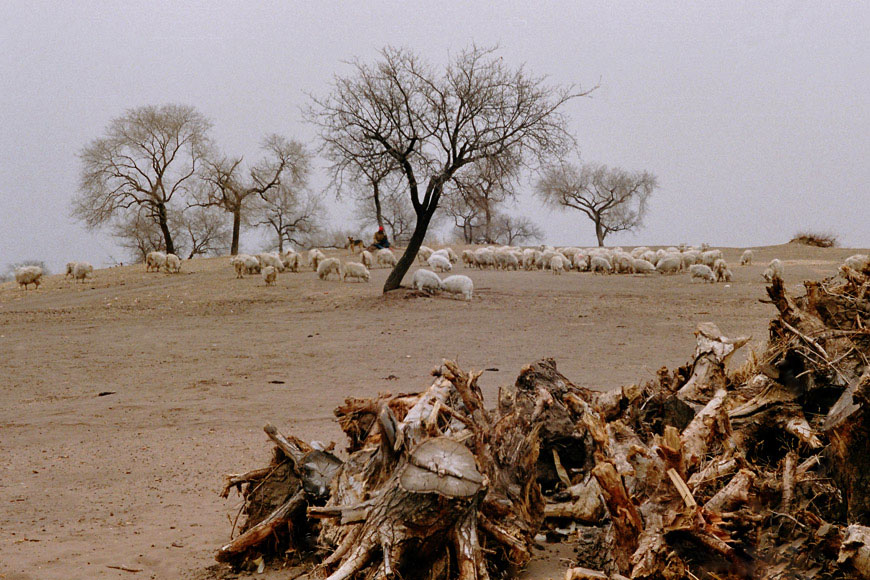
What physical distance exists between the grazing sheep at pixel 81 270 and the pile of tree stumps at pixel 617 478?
97.3 ft

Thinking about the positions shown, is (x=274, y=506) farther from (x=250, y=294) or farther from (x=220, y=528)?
(x=250, y=294)

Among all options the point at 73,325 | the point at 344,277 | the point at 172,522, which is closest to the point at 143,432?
the point at 172,522

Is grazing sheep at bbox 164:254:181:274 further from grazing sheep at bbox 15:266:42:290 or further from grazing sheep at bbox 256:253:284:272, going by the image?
grazing sheep at bbox 15:266:42:290

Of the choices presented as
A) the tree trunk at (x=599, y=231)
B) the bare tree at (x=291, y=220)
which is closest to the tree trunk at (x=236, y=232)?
the bare tree at (x=291, y=220)

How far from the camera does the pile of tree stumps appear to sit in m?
3.13

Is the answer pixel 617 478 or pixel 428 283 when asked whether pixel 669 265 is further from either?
pixel 617 478

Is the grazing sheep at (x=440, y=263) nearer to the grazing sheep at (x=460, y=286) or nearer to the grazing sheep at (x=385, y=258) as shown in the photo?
the grazing sheep at (x=385, y=258)

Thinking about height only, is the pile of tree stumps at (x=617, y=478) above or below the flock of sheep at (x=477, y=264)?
below

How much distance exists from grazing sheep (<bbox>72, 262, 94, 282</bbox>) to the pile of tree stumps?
2966 centimetres

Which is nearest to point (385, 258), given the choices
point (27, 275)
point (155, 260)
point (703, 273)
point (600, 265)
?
point (600, 265)

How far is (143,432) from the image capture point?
804 centimetres

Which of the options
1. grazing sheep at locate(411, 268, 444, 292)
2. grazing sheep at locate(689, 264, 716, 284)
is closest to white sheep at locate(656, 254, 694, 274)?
grazing sheep at locate(689, 264, 716, 284)

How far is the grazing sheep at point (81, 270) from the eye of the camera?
30.4 meters

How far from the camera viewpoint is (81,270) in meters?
30.5
